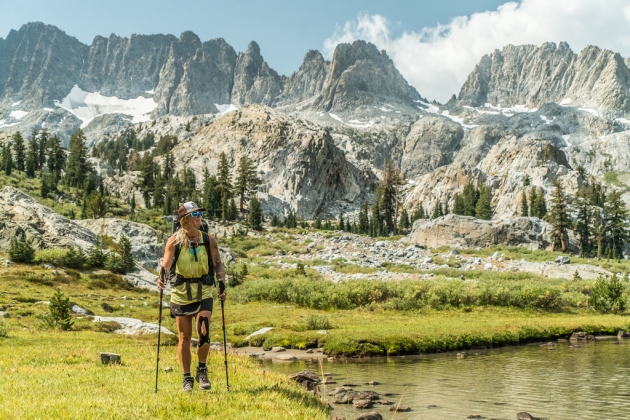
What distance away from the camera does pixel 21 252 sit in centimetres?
3956

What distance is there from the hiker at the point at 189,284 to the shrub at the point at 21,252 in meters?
37.5

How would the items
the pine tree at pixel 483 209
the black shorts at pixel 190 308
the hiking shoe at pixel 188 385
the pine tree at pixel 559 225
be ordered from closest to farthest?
the hiking shoe at pixel 188 385 → the black shorts at pixel 190 308 → the pine tree at pixel 559 225 → the pine tree at pixel 483 209

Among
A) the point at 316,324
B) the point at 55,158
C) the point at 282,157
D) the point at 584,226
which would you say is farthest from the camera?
the point at 282,157

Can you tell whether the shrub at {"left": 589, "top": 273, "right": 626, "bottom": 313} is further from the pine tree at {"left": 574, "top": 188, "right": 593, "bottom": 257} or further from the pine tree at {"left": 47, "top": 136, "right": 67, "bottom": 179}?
the pine tree at {"left": 47, "top": 136, "right": 67, "bottom": 179}

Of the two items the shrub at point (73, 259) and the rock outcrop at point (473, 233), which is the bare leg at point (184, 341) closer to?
the shrub at point (73, 259)

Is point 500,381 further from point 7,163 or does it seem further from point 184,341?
point 7,163

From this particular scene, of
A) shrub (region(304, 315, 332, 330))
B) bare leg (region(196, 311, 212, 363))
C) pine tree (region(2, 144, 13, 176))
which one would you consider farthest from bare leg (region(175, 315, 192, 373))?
pine tree (region(2, 144, 13, 176))

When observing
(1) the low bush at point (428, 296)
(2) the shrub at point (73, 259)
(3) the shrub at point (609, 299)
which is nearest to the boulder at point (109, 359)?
(1) the low bush at point (428, 296)

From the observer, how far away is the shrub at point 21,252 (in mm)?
39406

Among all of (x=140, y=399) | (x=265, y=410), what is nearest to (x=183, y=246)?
(x=140, y=399)

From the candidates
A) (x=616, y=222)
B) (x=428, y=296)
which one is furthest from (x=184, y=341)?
(x=616, y=222)

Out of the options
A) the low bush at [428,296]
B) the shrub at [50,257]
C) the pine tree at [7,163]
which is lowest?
the low bush at [428,296]

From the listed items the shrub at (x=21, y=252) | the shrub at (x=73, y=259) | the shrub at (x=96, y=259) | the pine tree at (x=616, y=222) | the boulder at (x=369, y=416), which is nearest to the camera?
the boulder at (x=369, y=416)

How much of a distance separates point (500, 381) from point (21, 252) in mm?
38310
